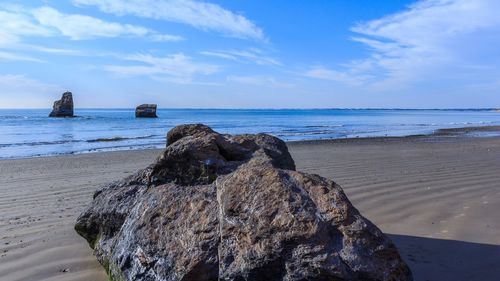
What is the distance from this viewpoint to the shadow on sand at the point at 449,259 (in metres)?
4.13

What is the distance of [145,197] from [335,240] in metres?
1.92

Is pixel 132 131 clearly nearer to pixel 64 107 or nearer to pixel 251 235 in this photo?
pixel 251 235

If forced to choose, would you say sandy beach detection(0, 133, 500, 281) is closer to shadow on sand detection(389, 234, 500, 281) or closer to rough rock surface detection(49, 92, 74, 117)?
shadow on sand detection(389, 234, 500, 281)

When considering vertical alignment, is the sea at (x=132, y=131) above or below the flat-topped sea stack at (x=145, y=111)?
below

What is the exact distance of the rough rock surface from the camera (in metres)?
73.5

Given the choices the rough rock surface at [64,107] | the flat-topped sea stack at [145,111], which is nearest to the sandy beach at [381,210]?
the flat-topped sea stack at [145,111]

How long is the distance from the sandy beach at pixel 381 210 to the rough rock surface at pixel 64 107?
64.7 m

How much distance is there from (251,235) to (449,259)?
2.47m

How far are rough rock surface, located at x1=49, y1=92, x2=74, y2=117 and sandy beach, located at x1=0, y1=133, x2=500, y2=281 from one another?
6472 cm

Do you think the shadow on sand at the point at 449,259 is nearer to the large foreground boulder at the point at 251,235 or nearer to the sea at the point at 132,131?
the large foreground boulder at the point at 251,235

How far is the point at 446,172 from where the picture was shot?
1073 centimetres

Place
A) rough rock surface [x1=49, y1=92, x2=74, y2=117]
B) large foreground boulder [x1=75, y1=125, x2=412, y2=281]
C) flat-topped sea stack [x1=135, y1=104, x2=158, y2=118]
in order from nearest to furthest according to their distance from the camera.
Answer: large foreground boulder [x1=75, y1=125, x2=412, y2=281]
flat-topped sea stack [x1=135, y1=104, x2=158, y2=118]
rough rock surface [x1=49, y1=92, x2=74, y2=117]

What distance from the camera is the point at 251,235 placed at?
126 inches

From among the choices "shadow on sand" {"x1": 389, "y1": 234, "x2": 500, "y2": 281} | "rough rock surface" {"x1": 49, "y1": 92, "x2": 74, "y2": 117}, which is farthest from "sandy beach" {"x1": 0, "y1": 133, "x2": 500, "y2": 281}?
"rough rock surface" {"x1": 49, "y1": 92, "x2": 74, "y2": 117}
